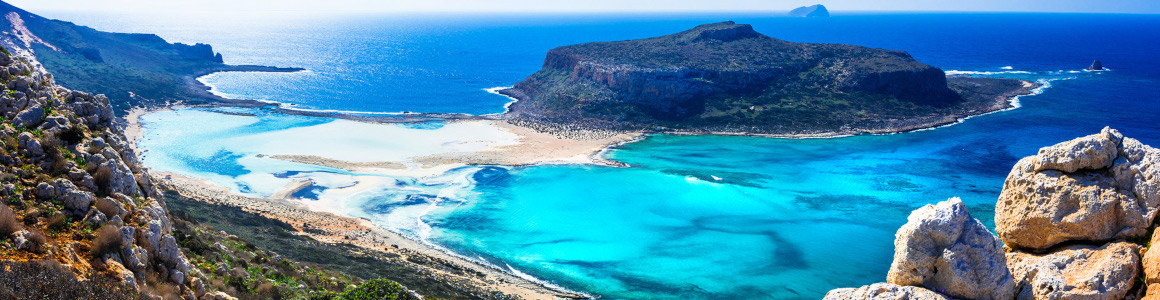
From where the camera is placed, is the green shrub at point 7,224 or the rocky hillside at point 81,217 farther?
the green shrub at point 7,224

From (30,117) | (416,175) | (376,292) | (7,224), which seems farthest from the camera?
(416,175)

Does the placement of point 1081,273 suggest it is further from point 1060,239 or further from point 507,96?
point 507,96

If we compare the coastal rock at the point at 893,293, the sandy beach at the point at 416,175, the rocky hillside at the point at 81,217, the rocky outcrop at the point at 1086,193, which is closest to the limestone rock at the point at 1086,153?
the rocky outcrop at the point at 1086,193

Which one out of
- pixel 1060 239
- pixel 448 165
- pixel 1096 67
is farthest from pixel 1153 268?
pixel 1096 67

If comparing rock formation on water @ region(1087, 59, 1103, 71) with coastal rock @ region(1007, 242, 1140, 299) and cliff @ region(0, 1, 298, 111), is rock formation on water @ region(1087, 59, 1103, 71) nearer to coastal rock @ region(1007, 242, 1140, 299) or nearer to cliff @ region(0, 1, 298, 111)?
coastal rock @ region(1007, 242, 1140, 299)

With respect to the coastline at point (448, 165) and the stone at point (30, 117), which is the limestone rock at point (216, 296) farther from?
the coastline at point (448, 165)

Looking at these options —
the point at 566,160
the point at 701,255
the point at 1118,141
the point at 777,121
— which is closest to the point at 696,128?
the point at 777,121

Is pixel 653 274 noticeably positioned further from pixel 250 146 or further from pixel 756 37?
pixel 756 37

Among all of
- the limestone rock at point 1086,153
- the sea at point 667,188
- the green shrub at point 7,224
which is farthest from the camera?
the sea at point 667,188
